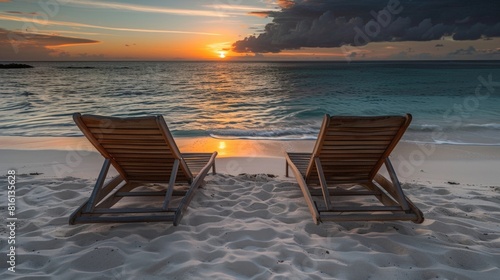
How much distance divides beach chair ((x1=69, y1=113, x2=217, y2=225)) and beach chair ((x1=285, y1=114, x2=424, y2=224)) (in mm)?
1459

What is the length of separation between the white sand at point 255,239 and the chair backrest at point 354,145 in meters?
0.62

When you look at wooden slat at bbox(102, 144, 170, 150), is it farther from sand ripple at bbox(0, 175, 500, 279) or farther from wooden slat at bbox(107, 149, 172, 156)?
sand ripple at bbox(0, 175, 500, 279)

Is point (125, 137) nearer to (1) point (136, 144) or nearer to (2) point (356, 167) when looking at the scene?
(1) point (136, 144)

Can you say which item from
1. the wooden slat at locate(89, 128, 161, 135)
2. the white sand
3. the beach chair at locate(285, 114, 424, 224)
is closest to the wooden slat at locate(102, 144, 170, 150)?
the wooden slat at locate(89, 128, 161, 135)

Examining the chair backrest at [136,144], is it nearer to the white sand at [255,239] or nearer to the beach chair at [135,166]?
the beach chair at [135,166]

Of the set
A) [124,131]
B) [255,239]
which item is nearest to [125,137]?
[124,131]

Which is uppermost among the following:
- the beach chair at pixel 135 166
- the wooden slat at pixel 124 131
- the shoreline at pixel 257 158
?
the wooden slat at pixel 124 131

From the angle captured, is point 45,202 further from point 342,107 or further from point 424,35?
point 424,35

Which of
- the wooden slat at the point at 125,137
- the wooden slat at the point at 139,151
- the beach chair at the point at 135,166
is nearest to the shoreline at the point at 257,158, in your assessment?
the beach chair at the point at 135,166

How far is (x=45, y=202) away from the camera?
4.14 m

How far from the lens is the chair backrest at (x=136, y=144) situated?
3.33 metres

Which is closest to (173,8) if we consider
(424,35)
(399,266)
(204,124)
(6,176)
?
(204,124)

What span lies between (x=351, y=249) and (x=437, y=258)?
70cm

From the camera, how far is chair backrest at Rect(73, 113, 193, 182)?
333 centimetres
